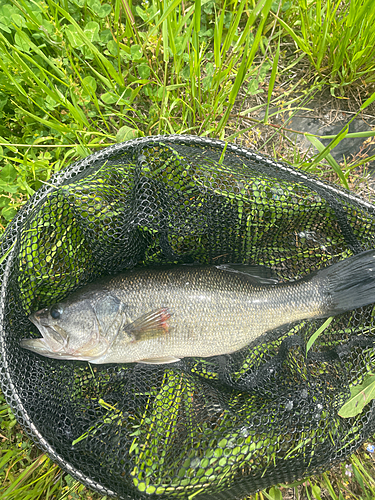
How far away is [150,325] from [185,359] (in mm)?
482

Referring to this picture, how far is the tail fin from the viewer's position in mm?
2135

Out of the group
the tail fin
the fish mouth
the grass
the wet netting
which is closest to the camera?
the wet netting

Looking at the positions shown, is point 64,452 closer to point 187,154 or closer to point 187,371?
point 187,371

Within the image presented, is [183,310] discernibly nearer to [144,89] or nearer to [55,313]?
[55,313]

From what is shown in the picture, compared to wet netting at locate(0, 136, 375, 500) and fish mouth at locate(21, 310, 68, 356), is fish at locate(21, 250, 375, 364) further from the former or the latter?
wet netting at locate(0, 136, 375, 500)

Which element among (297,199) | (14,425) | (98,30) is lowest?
(14,425)

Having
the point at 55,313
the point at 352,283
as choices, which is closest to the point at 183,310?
the point at 55,313

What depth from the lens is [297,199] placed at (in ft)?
6.90

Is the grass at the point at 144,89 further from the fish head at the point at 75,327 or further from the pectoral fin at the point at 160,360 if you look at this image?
the fish head at the point at 75,327

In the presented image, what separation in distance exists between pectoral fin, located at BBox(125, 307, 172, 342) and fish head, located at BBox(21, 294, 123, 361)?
161 mm

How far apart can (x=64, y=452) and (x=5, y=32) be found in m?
3.17

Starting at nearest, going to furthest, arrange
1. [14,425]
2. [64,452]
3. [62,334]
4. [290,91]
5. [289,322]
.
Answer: [64,452] → [62,334] → [289,322] → [14,425] → [290,91]

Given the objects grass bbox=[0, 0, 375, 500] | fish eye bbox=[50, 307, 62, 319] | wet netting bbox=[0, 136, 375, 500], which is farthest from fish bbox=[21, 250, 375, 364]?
grass bbox=[0, 0, 375, 500]

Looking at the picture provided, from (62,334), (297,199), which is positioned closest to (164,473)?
(62,334)
